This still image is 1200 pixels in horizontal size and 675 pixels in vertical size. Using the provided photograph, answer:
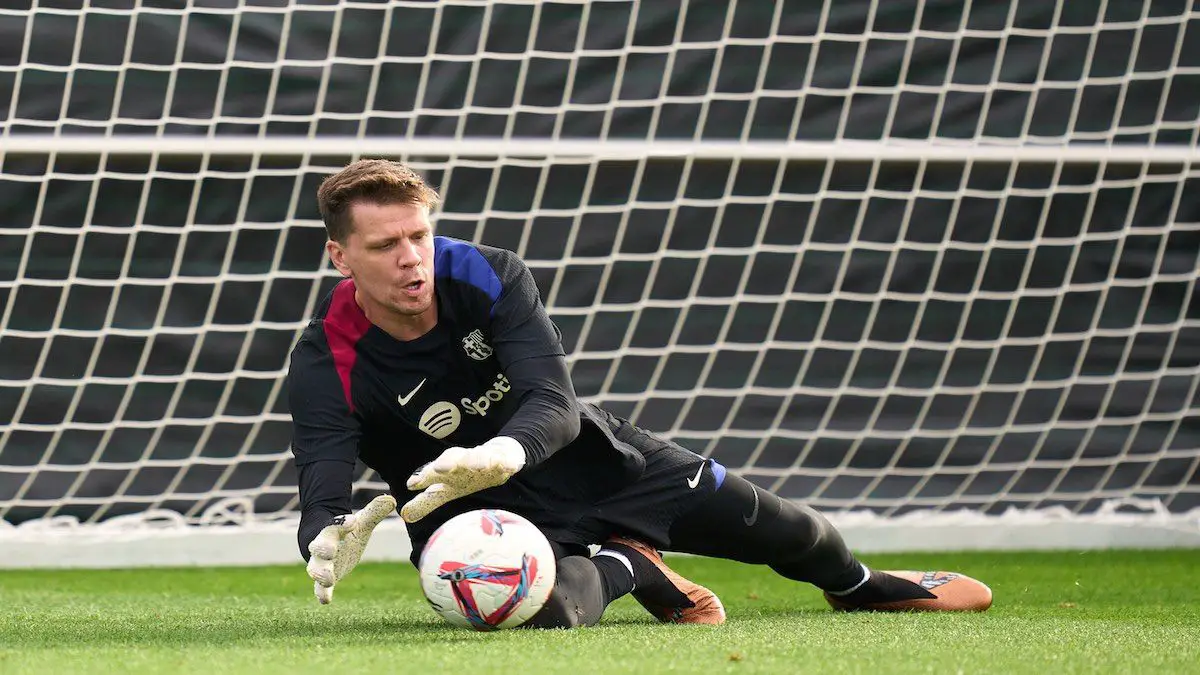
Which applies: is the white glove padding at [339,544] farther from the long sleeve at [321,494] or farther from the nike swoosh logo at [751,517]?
the nike swoosh logo at [751,517]

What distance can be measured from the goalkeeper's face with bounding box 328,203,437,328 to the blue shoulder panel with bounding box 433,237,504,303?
91mm

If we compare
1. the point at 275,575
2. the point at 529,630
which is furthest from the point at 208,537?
the point at 529,630

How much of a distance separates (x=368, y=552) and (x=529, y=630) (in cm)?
222

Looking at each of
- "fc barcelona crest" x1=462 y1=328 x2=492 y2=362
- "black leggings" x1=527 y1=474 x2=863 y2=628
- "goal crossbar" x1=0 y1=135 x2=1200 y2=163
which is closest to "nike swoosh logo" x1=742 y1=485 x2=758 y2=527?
"black leggings" x1=527 y1=474 x2=863 y2=628

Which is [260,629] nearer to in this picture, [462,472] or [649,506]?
[462,472]

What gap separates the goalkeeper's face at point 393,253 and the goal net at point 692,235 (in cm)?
230

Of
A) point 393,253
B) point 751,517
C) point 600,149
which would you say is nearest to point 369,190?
point 393,253

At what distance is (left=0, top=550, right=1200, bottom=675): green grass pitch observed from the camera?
6.57ft

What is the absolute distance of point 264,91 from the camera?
486cm

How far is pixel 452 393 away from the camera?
2.68m

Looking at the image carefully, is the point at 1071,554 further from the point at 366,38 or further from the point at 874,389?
the point at 366,38

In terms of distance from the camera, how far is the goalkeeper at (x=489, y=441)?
2479mm

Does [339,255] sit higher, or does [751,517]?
[339,255]

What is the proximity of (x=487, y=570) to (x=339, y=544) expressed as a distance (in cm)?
27
